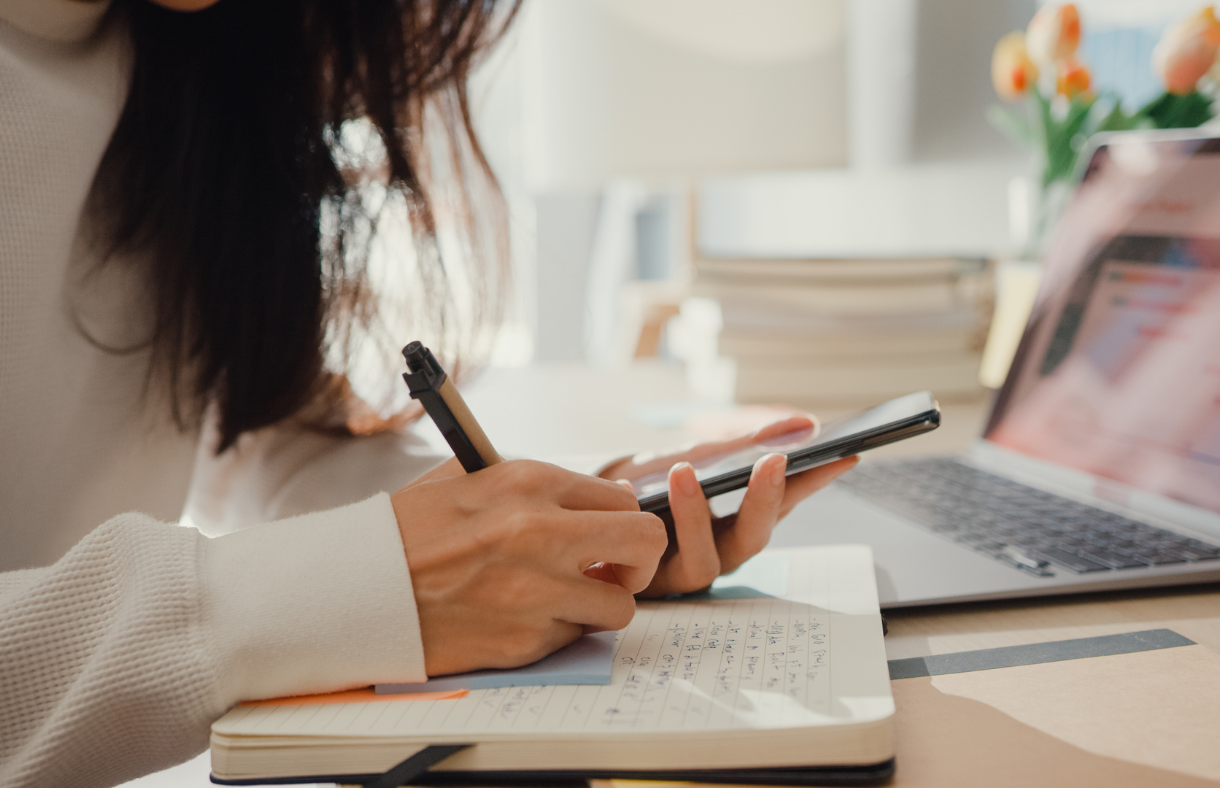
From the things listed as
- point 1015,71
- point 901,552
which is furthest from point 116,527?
point 1015,71

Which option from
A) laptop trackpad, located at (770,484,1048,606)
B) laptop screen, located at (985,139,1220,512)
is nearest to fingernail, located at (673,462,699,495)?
laptop trackpad, located at (770,484,1048,606)

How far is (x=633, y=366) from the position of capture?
1446 mm

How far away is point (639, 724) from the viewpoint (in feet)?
0.96

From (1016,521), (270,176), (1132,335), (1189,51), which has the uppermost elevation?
(1189,51)

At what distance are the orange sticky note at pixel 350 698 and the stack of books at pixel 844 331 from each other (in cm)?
78

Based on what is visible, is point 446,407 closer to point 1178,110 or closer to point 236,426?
point 236,426

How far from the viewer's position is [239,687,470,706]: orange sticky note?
335 millimetres

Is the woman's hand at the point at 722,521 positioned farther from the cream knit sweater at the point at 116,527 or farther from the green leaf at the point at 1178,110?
the green leaf at the point at 1178,110

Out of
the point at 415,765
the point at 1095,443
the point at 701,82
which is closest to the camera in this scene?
the point at 415,765

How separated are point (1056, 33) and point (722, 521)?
2.76 ft

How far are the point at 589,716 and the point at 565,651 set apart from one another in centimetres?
7

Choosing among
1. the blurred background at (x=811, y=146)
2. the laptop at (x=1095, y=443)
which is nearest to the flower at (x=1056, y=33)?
the blurred background at (x=811, y=146)

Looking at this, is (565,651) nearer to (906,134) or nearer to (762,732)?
(762,732)

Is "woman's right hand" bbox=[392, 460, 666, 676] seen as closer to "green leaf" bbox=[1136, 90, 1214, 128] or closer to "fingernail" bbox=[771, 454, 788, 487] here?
"fingernail" bbox=[771, 454, 788, 487]
